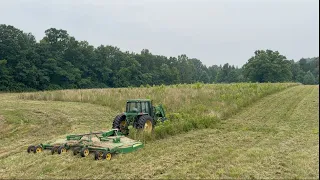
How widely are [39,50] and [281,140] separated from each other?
52515 mm

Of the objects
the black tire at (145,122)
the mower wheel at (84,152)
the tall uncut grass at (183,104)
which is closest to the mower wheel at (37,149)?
the mower wheel at (84,152)

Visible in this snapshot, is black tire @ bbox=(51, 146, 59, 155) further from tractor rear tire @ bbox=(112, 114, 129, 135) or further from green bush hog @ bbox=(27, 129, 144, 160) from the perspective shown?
tractor rear tire @ bbox=(112, 114, 129, 135)

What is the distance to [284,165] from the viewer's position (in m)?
6.99

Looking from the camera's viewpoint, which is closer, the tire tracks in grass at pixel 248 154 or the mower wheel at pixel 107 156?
the tire tracks in grass at pixel 248 154

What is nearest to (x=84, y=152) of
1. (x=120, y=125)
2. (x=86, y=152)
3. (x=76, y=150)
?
(x=86, y=152)

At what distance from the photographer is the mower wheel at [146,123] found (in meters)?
10.4

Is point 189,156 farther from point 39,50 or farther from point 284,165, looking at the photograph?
point 39,50

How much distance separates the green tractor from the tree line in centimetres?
1686

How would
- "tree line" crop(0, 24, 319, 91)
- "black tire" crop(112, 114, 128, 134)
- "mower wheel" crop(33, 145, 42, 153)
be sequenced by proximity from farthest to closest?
1. "tree line" crop(0, 24, 319, 91)
2. "black tire" crop(112, 114, 128, 134)
3. "mower wheel" crop(33, 145, 42, 153)

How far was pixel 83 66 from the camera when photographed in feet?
212

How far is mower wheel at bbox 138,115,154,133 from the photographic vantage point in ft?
34.3

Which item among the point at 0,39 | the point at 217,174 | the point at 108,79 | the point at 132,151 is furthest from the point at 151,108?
the point at 108,79

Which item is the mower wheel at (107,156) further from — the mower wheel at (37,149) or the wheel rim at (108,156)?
the mower wheel at (37,149)

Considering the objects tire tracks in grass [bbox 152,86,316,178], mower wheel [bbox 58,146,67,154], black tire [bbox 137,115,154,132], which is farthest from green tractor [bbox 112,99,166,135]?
mower wheel [bbox 58,146,67,154]
